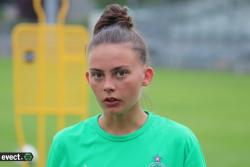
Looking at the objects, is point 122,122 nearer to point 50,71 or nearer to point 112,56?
point 112,56

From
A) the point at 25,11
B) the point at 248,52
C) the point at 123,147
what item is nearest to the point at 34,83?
the point at 123,147

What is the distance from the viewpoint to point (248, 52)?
1094 inches

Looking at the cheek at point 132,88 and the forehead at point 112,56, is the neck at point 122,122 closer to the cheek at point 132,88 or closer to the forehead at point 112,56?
the cheek at point 132,88

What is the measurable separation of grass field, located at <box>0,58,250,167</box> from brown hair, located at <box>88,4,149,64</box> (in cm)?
54

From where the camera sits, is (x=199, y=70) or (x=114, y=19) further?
(x=199, y=70)

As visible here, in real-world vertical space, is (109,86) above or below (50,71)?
below

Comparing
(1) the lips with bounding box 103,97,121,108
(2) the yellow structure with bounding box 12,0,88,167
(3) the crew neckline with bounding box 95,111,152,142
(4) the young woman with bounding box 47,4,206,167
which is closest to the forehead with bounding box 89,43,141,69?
(4) the young woman with bounding box 47,4,206,167

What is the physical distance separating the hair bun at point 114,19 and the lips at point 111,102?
441mm

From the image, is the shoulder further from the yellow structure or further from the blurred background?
the blurred background

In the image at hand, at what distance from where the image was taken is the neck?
130 inches

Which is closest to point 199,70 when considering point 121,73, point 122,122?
point 122,122

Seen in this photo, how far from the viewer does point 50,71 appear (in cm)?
736

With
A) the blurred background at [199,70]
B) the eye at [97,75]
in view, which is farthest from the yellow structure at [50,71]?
the eye at [97,75]

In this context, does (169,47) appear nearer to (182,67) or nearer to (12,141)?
(182,67)
